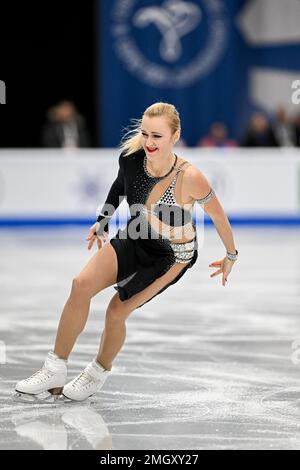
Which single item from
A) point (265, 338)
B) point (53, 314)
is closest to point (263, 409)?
point (265, 338)

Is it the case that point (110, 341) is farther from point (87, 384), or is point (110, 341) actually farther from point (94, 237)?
point (94, 237)

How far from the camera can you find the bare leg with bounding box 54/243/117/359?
3.78 metres

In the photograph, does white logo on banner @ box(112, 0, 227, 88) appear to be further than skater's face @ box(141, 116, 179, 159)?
Yes

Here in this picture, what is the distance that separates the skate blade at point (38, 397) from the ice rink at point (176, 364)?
0.04 meters

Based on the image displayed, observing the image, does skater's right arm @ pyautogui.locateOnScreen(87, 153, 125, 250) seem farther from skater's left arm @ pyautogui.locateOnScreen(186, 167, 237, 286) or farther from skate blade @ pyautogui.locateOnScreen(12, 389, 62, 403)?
skate blade @ pyautogui.locateOnScreen(12, 389, 62, 403)

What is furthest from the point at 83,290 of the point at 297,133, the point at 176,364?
the point at 297,133

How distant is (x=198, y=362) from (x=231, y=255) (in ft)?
3.19

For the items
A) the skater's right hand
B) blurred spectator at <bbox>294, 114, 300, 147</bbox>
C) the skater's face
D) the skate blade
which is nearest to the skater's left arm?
the skater's face

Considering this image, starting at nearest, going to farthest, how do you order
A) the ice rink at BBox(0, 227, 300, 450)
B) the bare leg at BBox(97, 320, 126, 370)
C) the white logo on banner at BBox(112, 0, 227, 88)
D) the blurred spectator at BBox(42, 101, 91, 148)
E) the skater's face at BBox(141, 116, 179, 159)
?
the ice rink at BBox(0, 227, 300, 450), the skater's face at BBox(141, 116, 179, 159), the bare leg at BBox(97, 320, 126, 370), the blurred spectator at BBox(42, 101, 91, 148), the white logo on banner at BBox(112, 0, 227, 88)

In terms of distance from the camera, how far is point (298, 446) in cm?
318

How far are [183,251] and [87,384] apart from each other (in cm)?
67

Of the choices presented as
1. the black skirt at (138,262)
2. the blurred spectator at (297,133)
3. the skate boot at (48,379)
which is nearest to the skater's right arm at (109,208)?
the black skirt at (138,262)

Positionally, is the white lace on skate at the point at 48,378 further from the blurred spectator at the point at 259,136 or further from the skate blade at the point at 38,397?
the blurred spectator at the point at 259,136

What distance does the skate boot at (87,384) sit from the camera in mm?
3854
